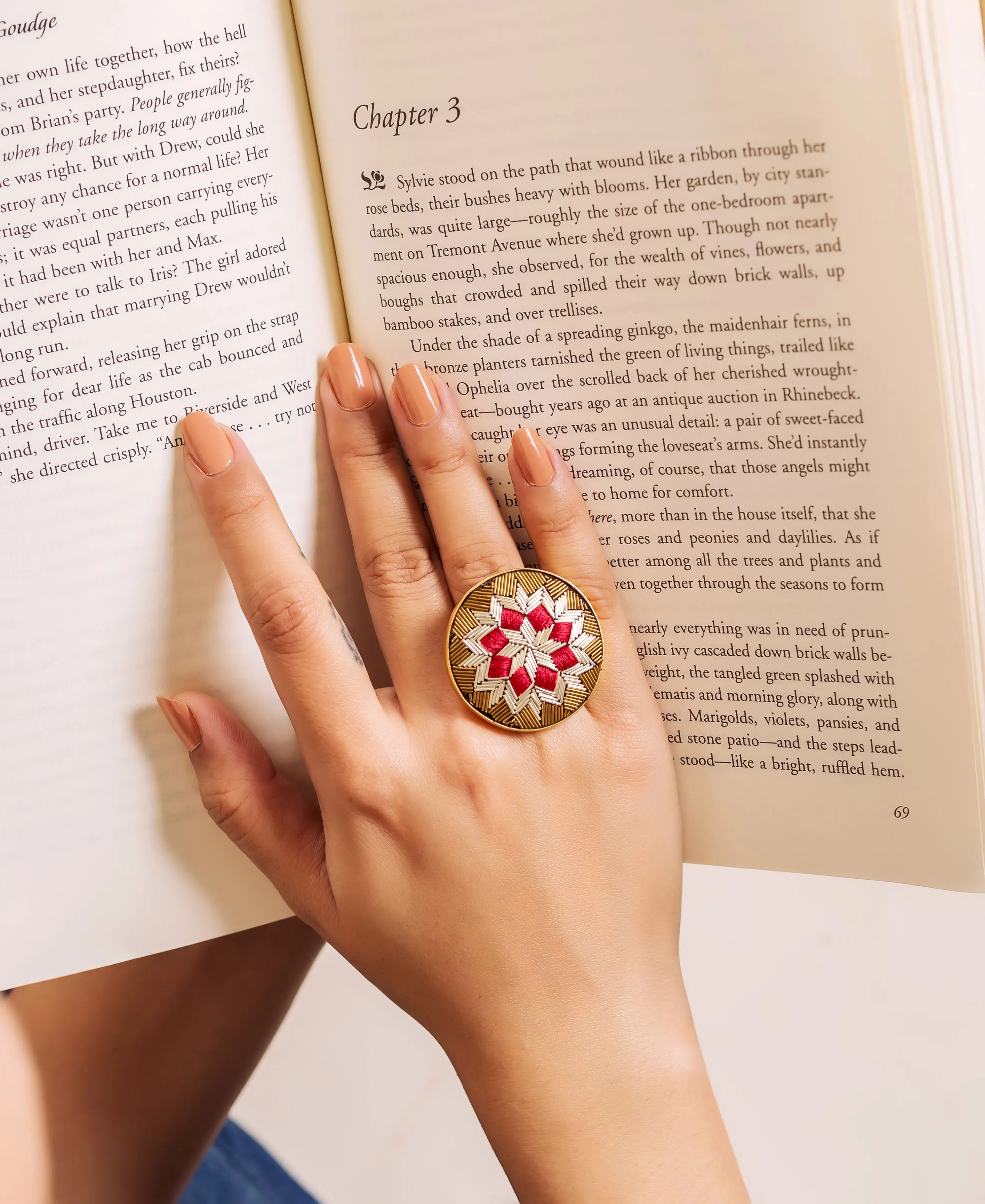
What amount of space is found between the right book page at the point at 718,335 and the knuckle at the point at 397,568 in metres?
0.08

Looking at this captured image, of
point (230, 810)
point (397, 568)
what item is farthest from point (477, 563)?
point (230, 810)

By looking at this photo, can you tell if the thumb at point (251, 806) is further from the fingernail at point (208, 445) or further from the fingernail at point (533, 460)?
the fingernail at point (533, 460)

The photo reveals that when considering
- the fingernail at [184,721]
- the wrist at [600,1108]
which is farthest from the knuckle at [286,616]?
the wrist at [600,1108]

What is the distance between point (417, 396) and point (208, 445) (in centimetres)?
15

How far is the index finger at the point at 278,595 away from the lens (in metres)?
0.61

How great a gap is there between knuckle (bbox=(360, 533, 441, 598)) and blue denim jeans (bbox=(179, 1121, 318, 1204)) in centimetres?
108

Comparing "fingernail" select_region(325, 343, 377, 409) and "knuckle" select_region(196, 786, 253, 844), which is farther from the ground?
"fingernail" select_region(325, 343, 377, 409)

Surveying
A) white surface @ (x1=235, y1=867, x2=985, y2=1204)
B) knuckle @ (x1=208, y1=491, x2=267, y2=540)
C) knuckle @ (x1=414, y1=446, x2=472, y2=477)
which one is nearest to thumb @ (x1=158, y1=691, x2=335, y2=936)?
knuckle @ (x1=208, y1=491, x2=267, y2=540)

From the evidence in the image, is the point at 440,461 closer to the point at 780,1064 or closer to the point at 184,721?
the point at 184,721

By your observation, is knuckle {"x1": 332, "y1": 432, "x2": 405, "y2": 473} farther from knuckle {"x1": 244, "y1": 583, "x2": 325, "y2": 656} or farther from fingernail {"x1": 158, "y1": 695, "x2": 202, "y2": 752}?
fingernail {"x1": 158, "y1": 695, "x2": 202, "y2": 752}

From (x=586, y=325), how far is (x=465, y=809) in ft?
1.12

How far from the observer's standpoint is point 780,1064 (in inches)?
51.7

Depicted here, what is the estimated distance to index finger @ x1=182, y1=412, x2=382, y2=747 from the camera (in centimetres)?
61

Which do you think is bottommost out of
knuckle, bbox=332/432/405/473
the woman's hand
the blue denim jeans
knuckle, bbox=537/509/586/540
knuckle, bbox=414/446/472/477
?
the blue denim jeans
